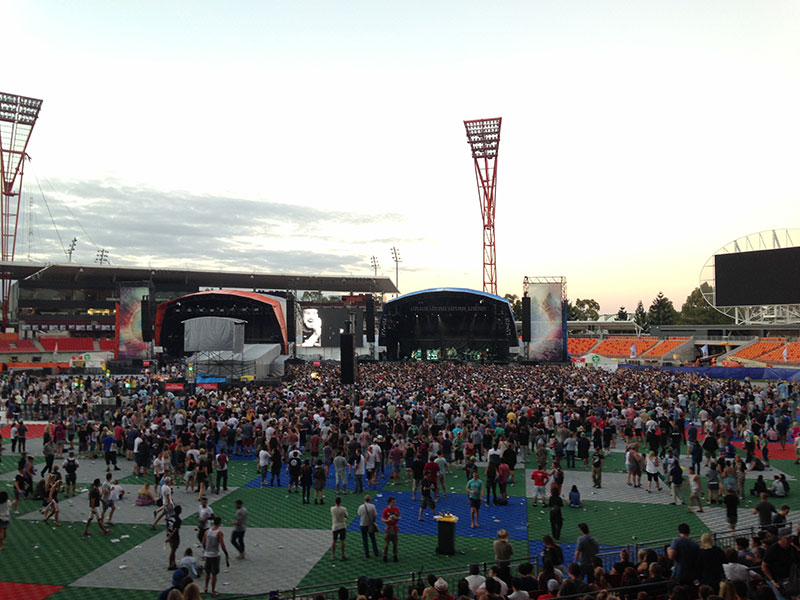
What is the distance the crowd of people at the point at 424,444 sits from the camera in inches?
437

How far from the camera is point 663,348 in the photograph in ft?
205

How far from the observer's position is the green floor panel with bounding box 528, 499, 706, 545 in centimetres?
1080

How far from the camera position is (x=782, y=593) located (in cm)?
651

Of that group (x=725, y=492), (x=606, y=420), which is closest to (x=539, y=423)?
(x=606, y=420)

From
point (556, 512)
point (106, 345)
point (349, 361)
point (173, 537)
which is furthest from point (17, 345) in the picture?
point (556, 512)

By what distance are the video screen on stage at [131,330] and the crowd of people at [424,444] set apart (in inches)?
771

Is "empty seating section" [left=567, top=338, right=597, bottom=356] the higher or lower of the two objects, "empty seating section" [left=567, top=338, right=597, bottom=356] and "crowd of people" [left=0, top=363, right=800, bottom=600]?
the higher

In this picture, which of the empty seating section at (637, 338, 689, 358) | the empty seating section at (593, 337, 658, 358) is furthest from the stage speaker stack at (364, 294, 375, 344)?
the empty seating section at (637, 338, 689, 358)

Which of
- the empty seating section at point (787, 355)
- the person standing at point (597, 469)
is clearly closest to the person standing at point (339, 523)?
the person standing at point (597, 469)

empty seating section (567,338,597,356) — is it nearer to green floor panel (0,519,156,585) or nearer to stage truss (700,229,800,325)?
stage truss (700,229,800,325)

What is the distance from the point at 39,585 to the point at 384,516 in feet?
17.5

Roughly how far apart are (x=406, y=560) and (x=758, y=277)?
55.7m

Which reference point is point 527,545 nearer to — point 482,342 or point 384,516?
point 384,516

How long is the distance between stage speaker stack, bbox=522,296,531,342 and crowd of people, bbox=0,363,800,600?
61.7ft
